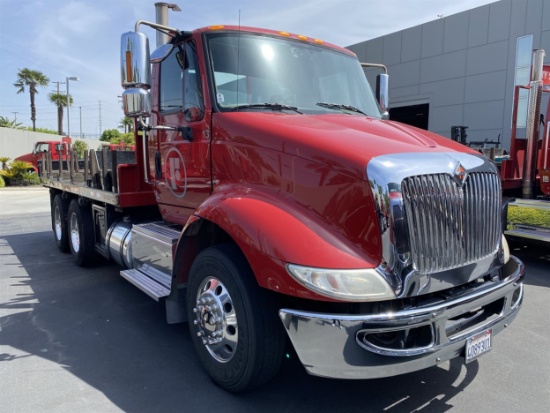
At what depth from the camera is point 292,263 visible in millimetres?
2449

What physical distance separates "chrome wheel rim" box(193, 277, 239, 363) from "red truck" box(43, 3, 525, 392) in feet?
0.04

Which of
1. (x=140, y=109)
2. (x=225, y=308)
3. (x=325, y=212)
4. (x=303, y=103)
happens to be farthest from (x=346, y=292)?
(x=140, y=109)

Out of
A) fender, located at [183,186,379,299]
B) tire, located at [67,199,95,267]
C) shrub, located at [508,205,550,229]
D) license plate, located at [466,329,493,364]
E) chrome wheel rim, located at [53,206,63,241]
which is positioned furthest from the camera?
chrome wheel rim, located at [53,206,63,241]

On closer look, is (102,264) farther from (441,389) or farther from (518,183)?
(518,183)

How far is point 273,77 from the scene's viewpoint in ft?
11.8

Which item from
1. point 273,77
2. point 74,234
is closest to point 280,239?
point 273,77

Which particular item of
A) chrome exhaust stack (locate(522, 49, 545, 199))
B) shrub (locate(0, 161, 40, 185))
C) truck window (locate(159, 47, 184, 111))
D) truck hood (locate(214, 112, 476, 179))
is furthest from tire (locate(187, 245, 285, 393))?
shrub (locate(0, 161, 40, 185))

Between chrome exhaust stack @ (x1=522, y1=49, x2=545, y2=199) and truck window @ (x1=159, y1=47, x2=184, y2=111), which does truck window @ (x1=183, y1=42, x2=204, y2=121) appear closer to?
truck window @ (x1=159, y1=47, x2=184, y2=111)

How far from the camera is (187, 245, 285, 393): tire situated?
2.73 metres

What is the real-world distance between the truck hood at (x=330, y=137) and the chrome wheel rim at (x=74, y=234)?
13.6ft

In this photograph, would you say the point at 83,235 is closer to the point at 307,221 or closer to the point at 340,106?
the point at 340,106

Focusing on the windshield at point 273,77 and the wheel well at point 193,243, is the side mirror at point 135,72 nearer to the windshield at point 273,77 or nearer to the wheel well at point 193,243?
the windshield at point 273,77

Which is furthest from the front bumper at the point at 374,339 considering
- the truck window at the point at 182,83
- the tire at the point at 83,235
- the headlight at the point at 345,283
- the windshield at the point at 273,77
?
the tire at the point at 83,235

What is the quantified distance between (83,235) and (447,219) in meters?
5.35
